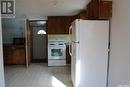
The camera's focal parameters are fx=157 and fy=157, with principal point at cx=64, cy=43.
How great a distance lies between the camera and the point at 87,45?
3.16m

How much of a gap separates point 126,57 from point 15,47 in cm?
481

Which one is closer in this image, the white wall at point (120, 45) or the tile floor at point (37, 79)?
the white wall at point (120, 45)

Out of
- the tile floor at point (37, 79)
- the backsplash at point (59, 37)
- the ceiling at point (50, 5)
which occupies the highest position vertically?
the ceiling at point (50, 5)

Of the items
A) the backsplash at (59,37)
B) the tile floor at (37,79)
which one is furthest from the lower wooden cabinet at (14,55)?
the backsplash at (59,37)

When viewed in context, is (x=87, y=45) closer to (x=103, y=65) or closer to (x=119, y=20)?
(x=103, y=65)

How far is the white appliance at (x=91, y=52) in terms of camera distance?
3.12 meters

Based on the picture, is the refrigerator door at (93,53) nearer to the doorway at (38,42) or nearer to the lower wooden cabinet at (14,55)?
the lower wooden cabinet at (14,55)

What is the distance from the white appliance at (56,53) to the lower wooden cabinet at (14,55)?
1.13 meters

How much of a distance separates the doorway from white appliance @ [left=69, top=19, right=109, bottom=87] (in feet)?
14.7

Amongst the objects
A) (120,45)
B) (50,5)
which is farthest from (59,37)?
(120,45)

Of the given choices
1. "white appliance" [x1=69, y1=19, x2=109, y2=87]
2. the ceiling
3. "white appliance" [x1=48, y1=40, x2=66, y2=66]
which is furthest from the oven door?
"white appliance" [x1=69, y1=19, x2=109, y2=87]

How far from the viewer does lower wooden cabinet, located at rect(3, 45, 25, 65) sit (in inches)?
246

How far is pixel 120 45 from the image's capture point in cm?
267

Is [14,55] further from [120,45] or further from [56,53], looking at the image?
[120,45]
